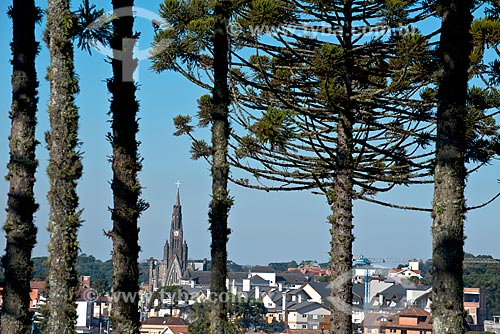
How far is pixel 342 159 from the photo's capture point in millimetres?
13797

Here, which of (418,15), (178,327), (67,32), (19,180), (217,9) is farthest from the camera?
(178,327)

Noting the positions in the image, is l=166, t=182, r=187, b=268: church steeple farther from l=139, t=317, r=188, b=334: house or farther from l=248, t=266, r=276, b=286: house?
l=139, t=317, r=188, b=334: house

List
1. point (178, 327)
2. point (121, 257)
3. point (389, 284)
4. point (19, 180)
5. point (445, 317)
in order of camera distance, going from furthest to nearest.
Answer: point (389, 284) → point (178, 327) → point (19, 180) → point (121, 257) → point (445, 317)

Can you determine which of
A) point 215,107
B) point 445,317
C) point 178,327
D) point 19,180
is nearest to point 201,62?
point 215,107

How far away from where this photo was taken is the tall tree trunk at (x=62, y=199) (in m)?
8.00

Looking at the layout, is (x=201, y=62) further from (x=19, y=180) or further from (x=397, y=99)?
(x=19, y=180)

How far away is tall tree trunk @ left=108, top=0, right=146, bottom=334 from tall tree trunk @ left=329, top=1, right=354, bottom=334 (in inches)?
194

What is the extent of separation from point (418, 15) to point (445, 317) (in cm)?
806

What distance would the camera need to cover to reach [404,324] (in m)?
51.2

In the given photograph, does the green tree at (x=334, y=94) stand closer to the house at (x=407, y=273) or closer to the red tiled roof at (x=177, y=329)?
the red tiled roof at (x=177, y=329)

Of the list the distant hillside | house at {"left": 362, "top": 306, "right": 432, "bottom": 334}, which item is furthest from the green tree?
the distant hillside

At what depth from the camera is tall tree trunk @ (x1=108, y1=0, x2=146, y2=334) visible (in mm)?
9055

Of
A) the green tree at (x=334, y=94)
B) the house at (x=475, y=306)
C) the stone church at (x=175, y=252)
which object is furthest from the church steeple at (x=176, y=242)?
the green tree at (x=334, y=94)

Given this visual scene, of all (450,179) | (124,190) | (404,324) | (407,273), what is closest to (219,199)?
(124,190)
